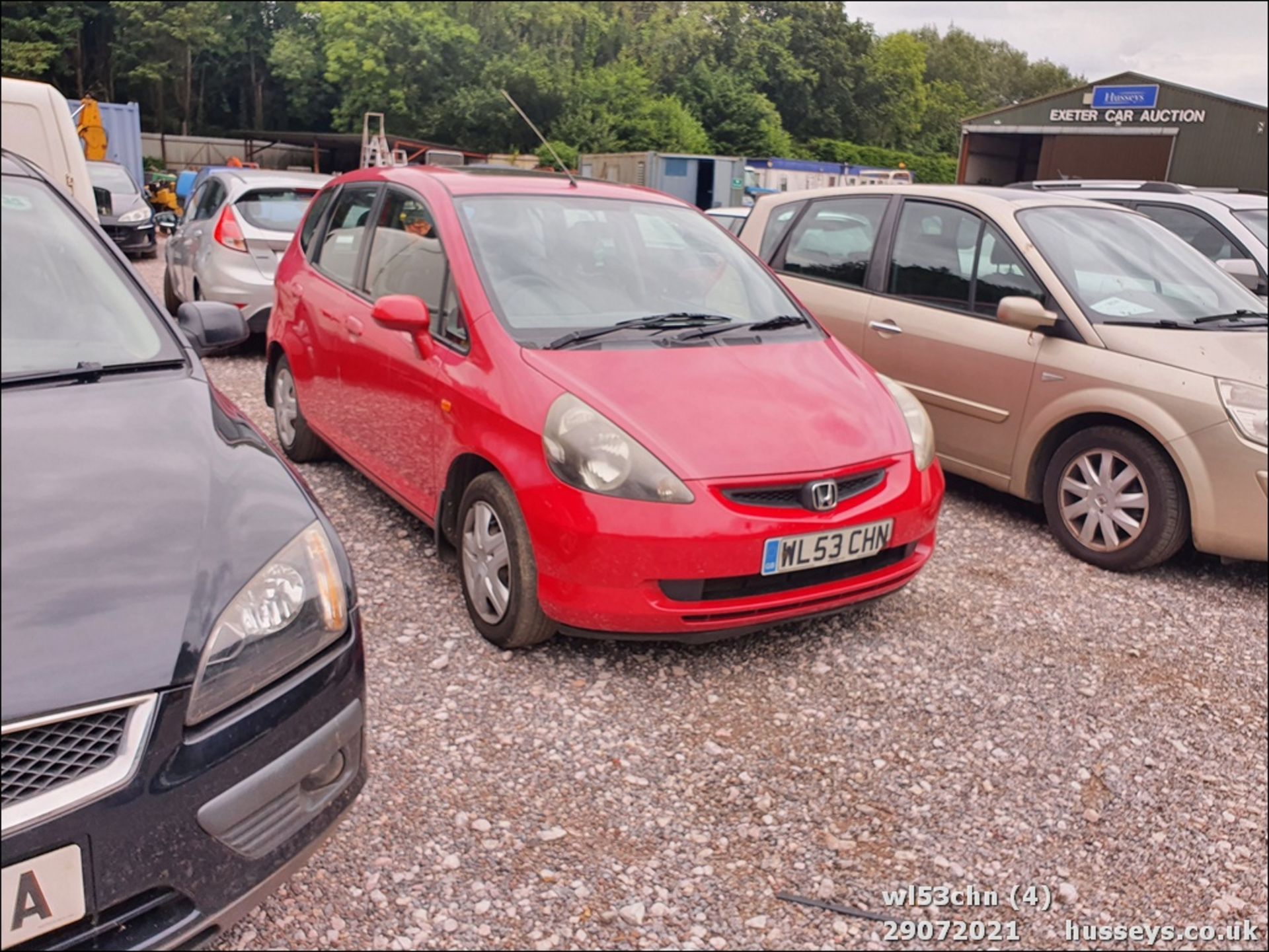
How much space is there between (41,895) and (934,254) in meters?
5.10

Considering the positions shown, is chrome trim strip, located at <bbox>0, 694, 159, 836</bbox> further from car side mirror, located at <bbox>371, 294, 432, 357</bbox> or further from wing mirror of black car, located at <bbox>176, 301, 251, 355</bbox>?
car side mirror, located at <bbox>371, 294, 432, 357</bbox>

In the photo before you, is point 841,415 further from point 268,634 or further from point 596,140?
point 596,140

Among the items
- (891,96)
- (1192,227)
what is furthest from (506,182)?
(891,96)

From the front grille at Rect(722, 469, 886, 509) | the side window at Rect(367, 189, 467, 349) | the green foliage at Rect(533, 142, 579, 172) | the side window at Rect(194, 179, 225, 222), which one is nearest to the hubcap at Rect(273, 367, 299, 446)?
the side window at Rect(367, 189, 467, 349)

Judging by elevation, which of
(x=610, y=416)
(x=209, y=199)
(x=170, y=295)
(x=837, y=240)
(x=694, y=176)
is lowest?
(x=170, y=295)

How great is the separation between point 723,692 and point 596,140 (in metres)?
43.9

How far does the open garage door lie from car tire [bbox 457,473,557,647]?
25272mm

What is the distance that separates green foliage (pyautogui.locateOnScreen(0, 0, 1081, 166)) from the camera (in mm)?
43250

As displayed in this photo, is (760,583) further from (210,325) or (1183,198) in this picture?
(1183,198)

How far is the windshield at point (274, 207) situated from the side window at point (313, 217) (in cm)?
298

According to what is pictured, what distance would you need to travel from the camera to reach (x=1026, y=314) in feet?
15.5

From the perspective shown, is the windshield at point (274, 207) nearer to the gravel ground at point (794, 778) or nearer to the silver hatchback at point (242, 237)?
the silver hatchback at point (242, 237)

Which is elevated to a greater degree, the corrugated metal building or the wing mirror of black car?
the corrugated metal building

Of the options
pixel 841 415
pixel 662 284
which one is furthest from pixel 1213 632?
pixel 662 284
